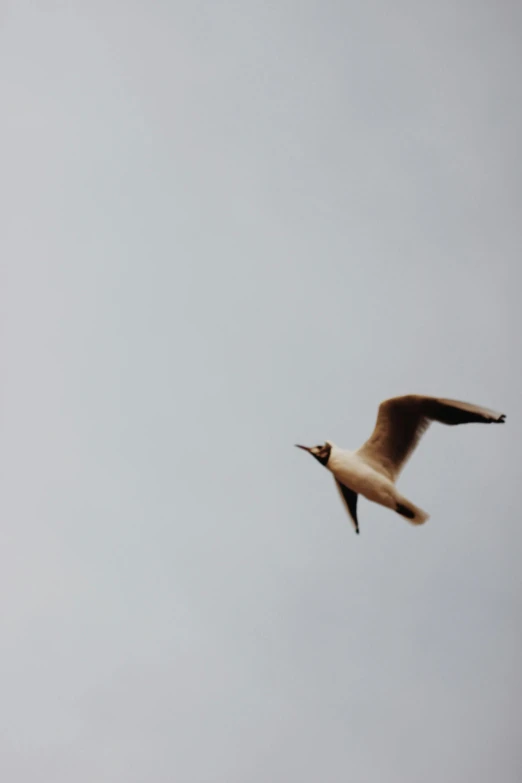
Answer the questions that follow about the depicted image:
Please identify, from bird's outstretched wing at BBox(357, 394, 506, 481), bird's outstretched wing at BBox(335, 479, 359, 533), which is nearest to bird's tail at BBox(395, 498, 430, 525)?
bird's outstretched wing at BBox(357, 394, 506, 481)

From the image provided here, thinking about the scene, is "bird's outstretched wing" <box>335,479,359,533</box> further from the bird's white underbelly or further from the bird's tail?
the bird's tail

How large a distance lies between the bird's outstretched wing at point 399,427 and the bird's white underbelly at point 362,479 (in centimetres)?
23

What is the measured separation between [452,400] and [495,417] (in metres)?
0.70

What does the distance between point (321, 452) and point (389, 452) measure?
0.86m

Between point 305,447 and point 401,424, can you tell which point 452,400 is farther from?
point 305,447

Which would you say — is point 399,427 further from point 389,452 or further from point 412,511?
point 412,511

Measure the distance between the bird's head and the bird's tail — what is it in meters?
1.04

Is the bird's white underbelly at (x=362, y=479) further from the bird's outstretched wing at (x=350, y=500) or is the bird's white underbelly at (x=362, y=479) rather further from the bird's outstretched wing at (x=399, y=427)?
the bird's outstretched wing at (x=350, y=500)

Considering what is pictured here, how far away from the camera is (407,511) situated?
994 centimetres

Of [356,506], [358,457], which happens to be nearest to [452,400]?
[358,457]

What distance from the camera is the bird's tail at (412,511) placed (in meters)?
9.88

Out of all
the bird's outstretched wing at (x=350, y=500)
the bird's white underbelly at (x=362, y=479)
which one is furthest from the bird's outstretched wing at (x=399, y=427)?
the bird's outstretched wing at (x=350, y=500)

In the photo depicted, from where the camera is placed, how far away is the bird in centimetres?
986

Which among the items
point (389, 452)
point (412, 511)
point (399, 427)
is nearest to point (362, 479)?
point (389, 452)
